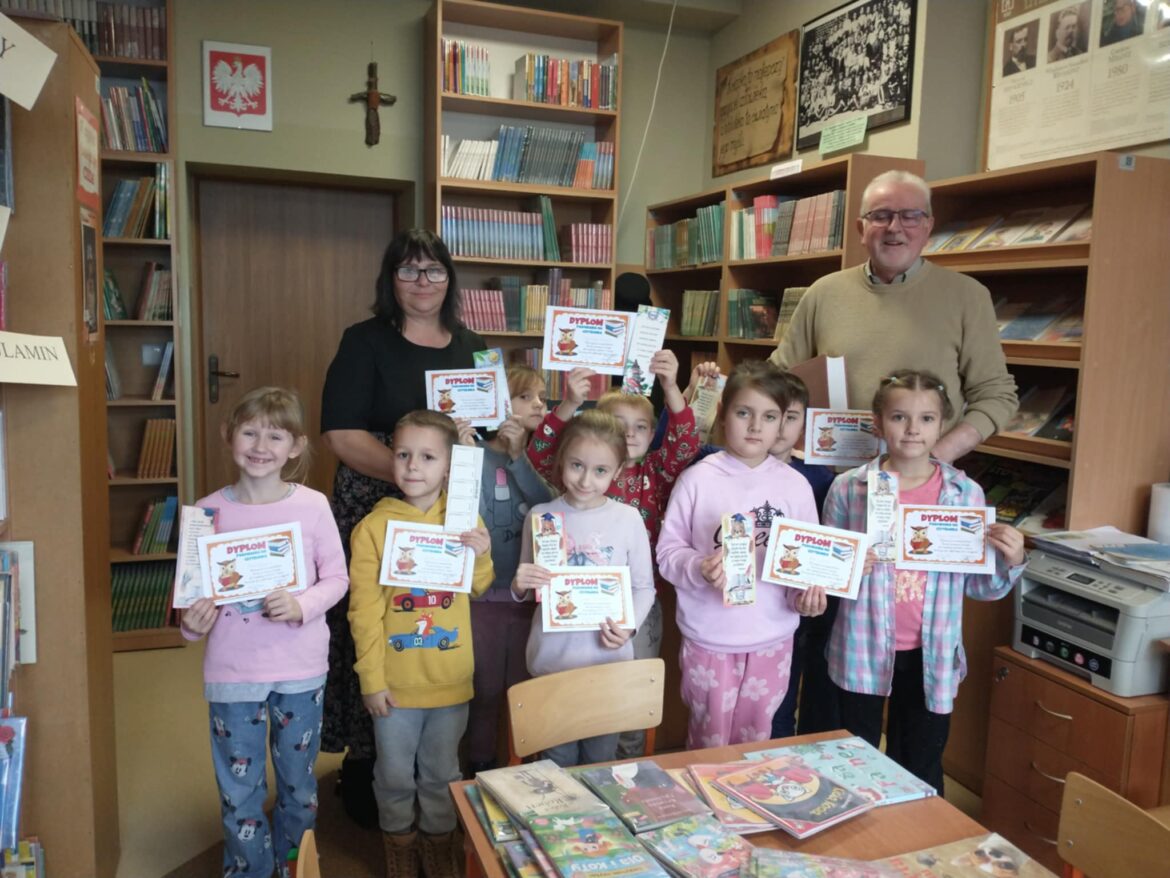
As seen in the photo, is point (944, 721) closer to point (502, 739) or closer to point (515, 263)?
point (502, 739)

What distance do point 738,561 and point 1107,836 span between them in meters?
0.77

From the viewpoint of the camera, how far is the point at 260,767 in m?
1.90

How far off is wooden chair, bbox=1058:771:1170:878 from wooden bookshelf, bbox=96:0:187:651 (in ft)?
12.2

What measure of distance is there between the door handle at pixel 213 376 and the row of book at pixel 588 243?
195 centimetres

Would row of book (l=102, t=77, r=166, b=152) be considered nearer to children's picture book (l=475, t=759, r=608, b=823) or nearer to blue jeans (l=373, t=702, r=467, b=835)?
blue jeans (l=373, t=702, r=467, b=835)

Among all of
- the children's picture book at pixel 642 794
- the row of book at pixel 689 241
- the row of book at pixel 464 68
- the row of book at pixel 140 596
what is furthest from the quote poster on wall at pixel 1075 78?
the row of book at pixel 140 596

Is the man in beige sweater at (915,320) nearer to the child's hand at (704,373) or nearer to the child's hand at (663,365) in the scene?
the child's hand at (704,373)

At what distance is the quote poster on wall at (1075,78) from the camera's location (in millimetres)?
2639

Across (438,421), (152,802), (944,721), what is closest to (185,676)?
(152,802)

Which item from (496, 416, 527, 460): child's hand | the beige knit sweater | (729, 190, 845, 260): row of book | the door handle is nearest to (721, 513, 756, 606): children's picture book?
(496, 416, 527, 460): child's hand

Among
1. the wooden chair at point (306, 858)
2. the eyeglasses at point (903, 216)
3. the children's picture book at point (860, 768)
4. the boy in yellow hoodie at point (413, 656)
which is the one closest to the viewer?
the wooden chair at point (306, 858)

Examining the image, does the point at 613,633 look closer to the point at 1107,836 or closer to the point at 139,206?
the point at 1107,836

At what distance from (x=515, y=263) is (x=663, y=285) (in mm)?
989

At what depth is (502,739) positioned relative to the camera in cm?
242
